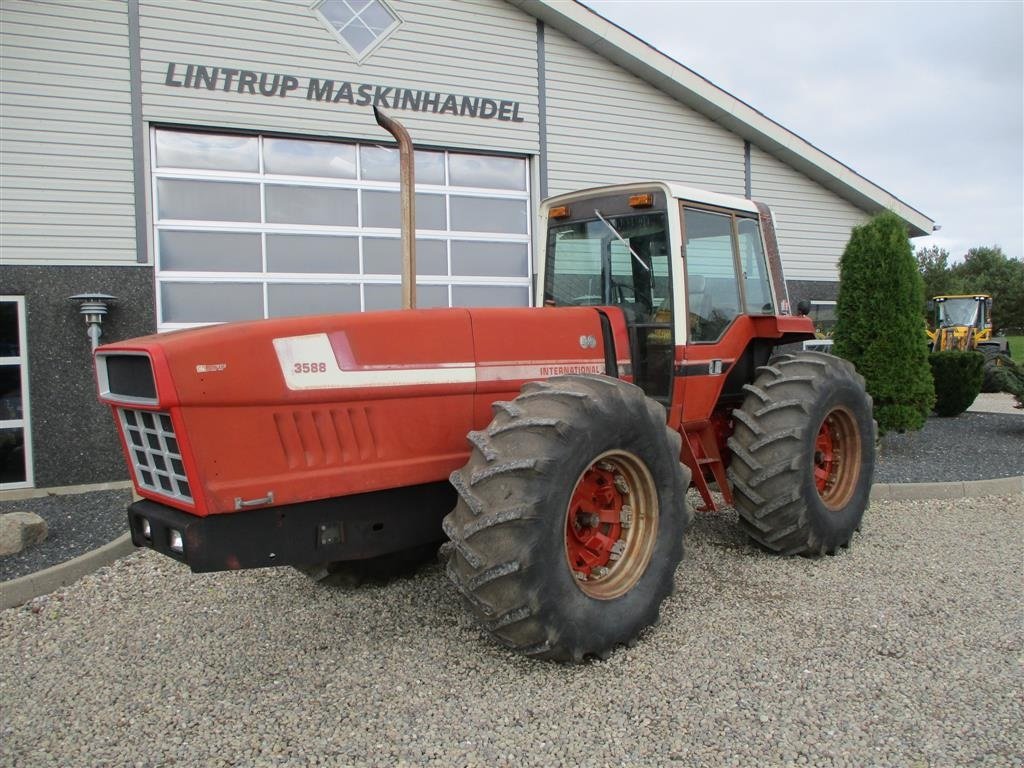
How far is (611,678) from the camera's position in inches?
135

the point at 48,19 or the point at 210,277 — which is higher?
the point at 48,19

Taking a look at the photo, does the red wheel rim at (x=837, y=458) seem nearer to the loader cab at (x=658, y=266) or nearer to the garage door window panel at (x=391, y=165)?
the loader cab at (x=658, y=266)

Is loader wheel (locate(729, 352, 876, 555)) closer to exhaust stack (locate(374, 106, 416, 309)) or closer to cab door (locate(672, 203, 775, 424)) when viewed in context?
cab door (locate(672, 203, 775, 424))

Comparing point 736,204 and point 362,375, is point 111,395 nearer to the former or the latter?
point 362,375

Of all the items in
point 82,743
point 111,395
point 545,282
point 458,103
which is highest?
point 458,103

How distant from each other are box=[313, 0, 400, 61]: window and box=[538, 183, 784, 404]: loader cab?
15.8ft

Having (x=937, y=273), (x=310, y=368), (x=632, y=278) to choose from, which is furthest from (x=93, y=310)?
(x=937, y=273)

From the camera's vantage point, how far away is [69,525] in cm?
607

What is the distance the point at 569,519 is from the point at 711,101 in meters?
8.33

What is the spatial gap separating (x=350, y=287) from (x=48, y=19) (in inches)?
154

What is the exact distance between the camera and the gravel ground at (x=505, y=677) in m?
2.93

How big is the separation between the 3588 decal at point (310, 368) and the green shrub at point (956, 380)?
1159cm

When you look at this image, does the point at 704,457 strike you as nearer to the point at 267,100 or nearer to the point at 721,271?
the point at 721,271

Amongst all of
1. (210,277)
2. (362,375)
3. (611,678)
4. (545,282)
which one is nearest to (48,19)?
(210,277)
